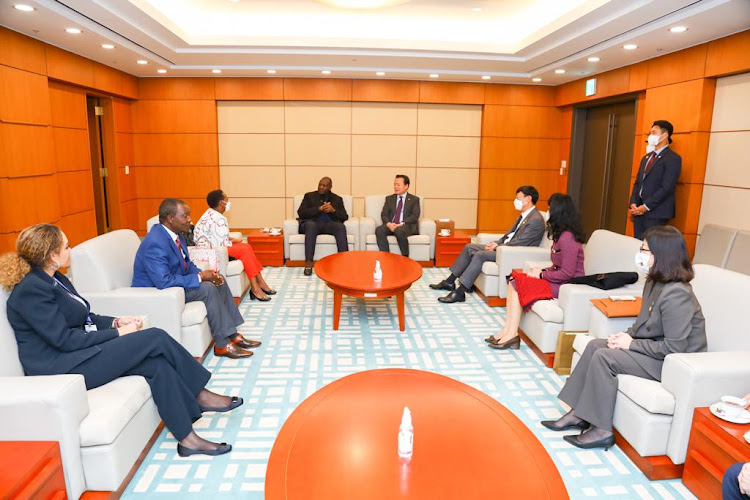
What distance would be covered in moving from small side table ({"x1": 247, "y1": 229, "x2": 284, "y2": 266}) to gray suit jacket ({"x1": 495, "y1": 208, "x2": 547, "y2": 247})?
11.6 ft

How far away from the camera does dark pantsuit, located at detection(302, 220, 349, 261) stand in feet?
24.5

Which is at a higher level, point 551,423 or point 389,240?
point 389,240

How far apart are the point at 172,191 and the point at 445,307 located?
6.06 m

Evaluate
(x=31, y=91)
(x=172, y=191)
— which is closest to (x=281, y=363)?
(x=31, y=91)

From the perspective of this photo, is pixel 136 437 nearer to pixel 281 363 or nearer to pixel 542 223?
pixel 281 363

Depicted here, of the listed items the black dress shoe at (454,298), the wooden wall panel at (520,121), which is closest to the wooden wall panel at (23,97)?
the black dress shoe at (454,298)

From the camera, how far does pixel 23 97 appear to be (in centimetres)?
571

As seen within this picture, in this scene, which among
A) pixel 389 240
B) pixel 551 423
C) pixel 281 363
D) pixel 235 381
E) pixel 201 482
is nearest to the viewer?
pixel 201 482

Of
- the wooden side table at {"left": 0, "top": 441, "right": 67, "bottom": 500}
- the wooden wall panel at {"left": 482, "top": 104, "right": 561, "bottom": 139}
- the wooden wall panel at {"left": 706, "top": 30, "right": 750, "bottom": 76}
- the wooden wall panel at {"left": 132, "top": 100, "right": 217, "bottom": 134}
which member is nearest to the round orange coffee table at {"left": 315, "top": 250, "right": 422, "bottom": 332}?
the wooden side table at {"left": 0, "top": 441, "right": 67, "bottom": 500}

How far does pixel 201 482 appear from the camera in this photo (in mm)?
2734

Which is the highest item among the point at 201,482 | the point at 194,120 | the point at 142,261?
the point at 194,120

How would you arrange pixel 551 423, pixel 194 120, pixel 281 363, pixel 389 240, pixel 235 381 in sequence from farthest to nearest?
pixel 194 120
pixel 389 240
pixel 281 363
pixel 235 381
pixel 551 423

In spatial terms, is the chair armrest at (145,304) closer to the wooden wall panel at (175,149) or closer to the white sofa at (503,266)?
the white sofa at (503,266)

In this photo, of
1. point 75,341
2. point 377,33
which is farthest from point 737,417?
point 377,33
